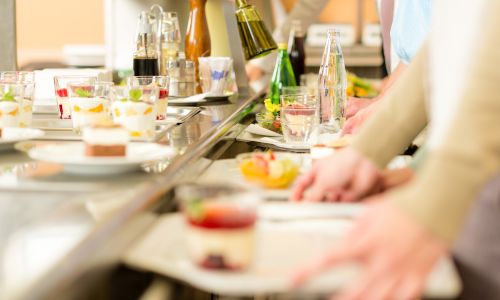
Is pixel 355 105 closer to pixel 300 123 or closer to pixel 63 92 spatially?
pixel 300 123

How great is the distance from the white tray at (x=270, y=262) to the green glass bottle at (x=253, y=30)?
1892 mm

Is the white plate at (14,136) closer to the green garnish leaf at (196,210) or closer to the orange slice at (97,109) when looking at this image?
the orange slice at (97,109)

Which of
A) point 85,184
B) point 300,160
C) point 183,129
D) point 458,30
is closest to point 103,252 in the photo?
point 85,184

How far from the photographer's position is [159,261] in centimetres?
118

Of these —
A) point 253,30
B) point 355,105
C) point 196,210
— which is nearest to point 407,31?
point 355,105

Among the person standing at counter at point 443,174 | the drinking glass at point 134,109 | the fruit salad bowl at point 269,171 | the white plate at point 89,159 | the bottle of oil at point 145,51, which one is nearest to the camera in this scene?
the person standing at counter at point 443,174

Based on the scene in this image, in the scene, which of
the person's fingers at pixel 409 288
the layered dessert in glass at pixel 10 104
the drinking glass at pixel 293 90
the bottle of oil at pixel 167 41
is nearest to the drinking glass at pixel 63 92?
the layered dessert in glass at pixel 10 104

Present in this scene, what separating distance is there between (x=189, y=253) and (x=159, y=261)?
1.8 inches

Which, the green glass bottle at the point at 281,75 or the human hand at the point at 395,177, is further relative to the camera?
the green glass bottle at the point at 281,75

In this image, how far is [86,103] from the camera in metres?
1.96

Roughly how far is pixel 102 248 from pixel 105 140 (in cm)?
41

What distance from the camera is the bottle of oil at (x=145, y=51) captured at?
2689mm

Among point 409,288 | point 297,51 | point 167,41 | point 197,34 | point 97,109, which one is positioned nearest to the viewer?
point 409,288

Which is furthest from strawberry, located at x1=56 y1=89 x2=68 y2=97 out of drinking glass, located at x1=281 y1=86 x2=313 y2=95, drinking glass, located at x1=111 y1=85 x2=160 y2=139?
drinking glass, located at x1=281 y1=86 x2=313 y2=95
